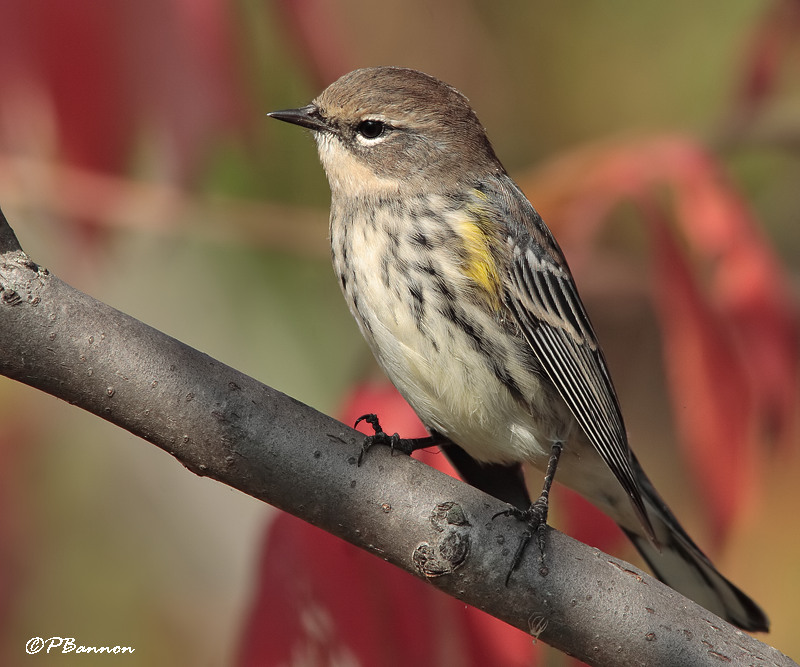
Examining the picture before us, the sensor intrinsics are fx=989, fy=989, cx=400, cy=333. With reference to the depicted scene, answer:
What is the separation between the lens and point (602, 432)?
9.29 ft

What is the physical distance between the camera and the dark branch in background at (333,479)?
71.8 inches

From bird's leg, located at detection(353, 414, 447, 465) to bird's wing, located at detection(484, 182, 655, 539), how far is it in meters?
0.43

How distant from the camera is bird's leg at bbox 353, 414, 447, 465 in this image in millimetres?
2096

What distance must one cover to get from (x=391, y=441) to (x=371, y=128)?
1.15m

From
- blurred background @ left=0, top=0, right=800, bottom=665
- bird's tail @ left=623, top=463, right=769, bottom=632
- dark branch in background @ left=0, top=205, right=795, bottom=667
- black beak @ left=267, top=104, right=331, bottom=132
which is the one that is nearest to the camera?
dark branch in background @ left=0, top=205, right=795, bottom=667

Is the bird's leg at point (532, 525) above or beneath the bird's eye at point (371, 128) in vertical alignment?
beneath

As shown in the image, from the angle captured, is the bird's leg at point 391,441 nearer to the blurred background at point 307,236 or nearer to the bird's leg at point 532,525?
the blurred background at point 307,236

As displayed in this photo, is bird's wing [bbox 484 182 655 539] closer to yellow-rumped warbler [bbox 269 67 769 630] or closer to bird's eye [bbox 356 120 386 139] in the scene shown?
yellow-rumped warbler [bbox 269 67 769 630]

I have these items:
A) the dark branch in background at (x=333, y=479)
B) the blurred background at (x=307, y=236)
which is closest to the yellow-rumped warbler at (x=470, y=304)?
the blurred background at (x=307, y=236)

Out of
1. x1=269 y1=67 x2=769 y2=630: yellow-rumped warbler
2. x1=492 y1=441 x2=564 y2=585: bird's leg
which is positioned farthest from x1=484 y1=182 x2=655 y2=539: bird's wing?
x1=492 y1=441 x2=564 y2=585: bird's leg

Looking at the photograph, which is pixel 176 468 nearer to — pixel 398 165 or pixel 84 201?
pixel 84 201

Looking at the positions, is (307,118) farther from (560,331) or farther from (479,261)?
(560,331)

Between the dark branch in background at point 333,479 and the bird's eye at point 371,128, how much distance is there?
4.23ft

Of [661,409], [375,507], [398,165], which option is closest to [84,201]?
[398,165]
